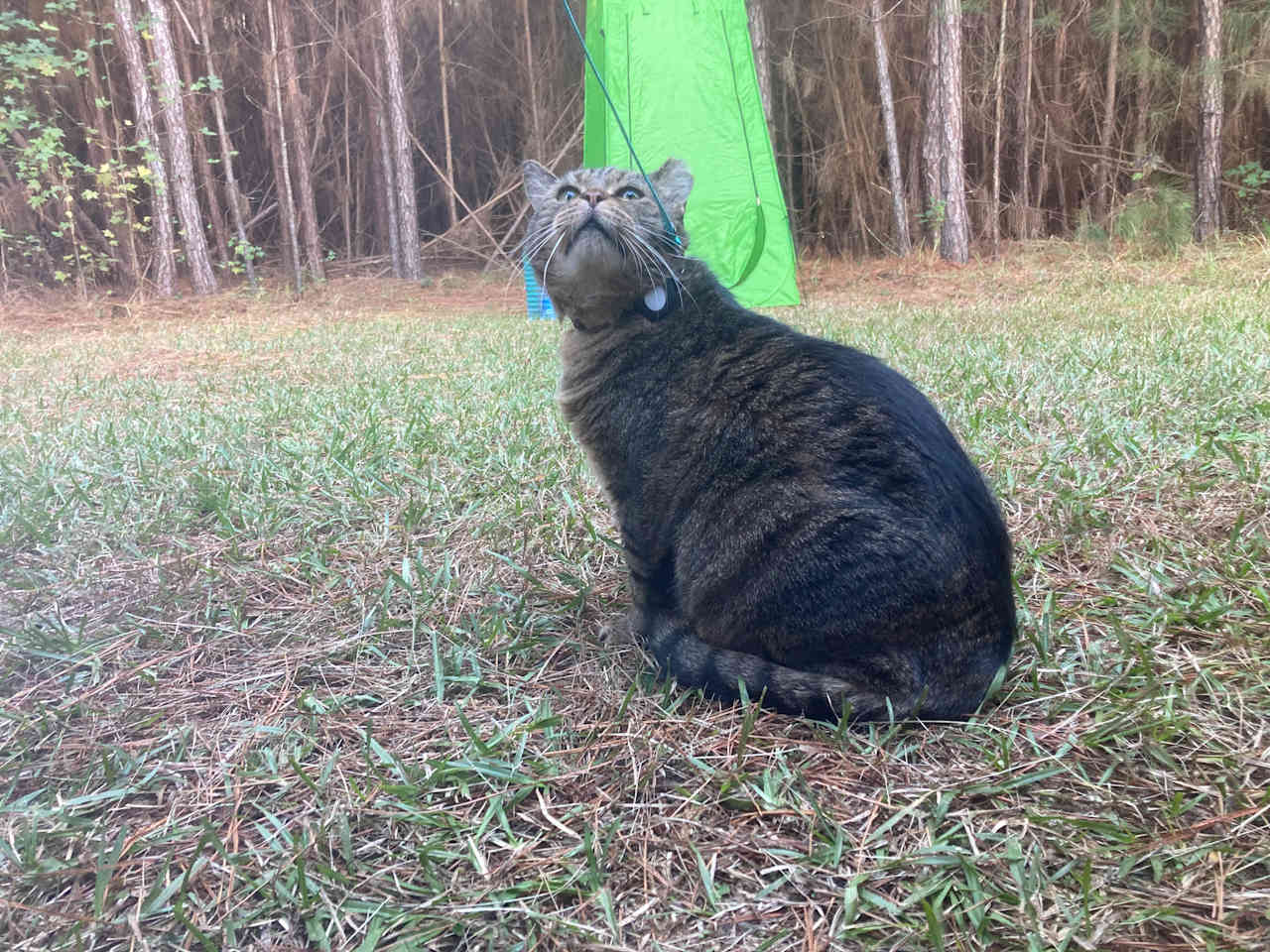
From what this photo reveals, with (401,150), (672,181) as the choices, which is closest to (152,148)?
(401,150)

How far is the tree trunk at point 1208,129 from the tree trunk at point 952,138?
95.7 inches

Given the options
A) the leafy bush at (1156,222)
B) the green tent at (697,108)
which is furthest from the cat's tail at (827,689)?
the leafy bush at (1156,222)

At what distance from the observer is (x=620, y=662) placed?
1.60 meters

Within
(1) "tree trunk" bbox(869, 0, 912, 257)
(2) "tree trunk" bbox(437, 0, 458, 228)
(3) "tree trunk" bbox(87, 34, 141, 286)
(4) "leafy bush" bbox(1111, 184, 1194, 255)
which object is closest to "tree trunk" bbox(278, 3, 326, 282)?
(2) "tree trunk" bbox(437, 0, 458, 228)

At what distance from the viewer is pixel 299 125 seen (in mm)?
9430

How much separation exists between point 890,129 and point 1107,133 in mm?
2983

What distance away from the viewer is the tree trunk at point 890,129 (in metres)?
8.46

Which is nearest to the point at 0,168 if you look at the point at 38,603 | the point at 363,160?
the point at 363,160

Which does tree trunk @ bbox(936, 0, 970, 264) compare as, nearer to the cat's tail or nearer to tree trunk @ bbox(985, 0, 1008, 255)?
tree trunk @ bbox(985, 0, 1008, 255)

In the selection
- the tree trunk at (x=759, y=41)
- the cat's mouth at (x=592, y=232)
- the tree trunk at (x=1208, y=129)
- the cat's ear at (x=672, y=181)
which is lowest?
the cat's mouth at (x=592, y=232)

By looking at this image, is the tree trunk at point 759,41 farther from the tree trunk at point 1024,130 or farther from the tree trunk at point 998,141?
the tree trunk at point 1024,130

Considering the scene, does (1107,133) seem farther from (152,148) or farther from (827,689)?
(152,148)

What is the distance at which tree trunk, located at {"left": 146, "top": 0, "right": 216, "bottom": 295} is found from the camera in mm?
8094

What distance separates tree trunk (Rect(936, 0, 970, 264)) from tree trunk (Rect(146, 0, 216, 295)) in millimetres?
8075
